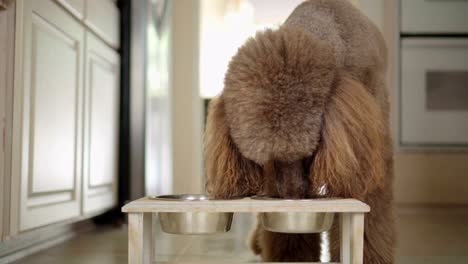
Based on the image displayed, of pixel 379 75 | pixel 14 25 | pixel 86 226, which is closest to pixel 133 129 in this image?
pixel 86 226

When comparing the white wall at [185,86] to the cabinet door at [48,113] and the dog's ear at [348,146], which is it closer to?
the cabinet door at [48,113]

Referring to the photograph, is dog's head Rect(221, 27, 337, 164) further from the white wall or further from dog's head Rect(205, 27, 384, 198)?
the white wall

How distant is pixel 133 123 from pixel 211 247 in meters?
0.89

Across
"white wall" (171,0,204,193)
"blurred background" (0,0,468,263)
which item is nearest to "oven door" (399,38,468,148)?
"blurred background" (0,0,468,263)

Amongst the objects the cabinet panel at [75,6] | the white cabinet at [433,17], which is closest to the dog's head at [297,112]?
the cabinet panel at [75,6]

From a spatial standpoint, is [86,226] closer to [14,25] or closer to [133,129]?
[133,129]

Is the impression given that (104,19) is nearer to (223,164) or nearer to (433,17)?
(223,164)

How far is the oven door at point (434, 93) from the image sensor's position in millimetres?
3053

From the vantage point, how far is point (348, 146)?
37.7 inches

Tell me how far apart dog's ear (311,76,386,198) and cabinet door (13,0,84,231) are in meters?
0.80

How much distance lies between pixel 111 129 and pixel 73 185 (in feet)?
1.78

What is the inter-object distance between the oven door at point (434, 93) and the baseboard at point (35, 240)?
1898mm

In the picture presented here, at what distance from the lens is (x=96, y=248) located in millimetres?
1774

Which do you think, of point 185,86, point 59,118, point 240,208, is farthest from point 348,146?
point 185,86
